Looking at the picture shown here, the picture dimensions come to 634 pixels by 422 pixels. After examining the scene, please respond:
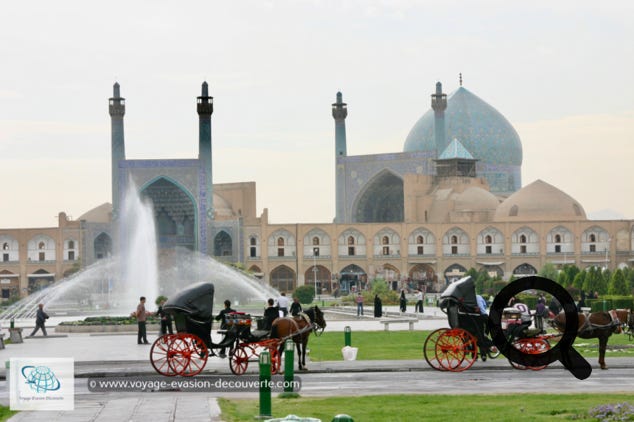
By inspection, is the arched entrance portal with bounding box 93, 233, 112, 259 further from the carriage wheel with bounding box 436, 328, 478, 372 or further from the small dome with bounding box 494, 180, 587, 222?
the carriage wheel with bounding box 436, 328, 478, 372

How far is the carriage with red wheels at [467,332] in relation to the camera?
15.6 metres

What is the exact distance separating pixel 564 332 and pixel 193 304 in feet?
15.6

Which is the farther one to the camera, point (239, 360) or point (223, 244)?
point (223, 244)

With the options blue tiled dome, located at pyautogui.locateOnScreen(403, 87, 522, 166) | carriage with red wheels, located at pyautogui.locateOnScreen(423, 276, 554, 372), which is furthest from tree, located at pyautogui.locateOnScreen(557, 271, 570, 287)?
carriage with red wheels, located at pyautogui.locateOnScreen(423, 276, 554, 372)

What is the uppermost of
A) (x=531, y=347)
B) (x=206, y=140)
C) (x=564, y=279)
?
(x=206, y=140)

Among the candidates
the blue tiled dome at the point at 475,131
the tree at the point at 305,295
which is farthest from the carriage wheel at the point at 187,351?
the blue tiled dome at the point at 475,131

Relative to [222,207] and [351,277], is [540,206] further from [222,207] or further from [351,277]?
[222,207]

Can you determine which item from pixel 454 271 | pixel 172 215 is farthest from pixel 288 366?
pixel 172 215

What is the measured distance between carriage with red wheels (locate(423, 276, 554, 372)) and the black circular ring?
0.68 feet

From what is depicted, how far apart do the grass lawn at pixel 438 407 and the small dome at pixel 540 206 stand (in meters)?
55.0

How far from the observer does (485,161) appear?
7825 cm

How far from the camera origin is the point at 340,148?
239 ft

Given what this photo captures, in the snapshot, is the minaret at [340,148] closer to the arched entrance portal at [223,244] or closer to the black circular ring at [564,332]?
the arched entrance portal at [223,244]

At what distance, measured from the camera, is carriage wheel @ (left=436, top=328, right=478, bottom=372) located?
1589 centimetres
